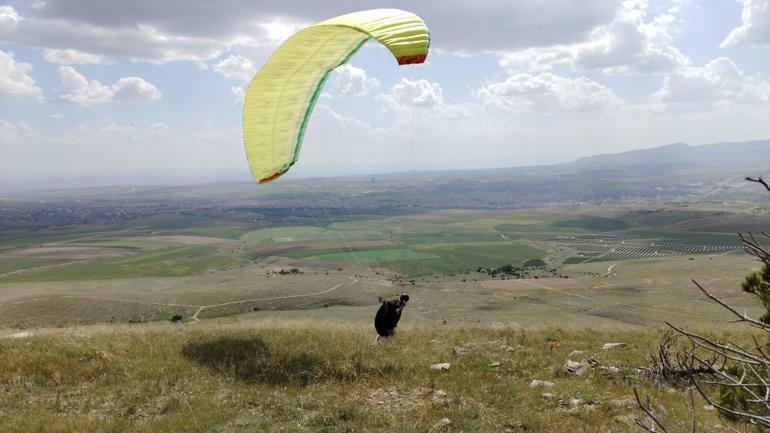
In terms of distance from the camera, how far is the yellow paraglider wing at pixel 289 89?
39.9 feet

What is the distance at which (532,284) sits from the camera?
220ft

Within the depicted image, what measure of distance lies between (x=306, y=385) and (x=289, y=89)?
26.5 feet

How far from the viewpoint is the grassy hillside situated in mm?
8547

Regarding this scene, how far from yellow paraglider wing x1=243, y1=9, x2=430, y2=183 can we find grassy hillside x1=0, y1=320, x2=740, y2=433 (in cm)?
536

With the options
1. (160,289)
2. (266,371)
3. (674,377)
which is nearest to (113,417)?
(266,371)

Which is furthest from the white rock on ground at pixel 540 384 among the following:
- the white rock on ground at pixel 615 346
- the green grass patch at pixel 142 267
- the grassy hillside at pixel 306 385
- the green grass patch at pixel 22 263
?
the green grass patch at pixel 22 263

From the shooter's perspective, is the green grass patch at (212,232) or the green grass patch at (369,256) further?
the green grass patch at (212,232)

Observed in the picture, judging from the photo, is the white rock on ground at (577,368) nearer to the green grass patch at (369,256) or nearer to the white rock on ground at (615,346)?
the white rock on ground at (615,346)

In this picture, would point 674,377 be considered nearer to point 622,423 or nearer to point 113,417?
point 622,423

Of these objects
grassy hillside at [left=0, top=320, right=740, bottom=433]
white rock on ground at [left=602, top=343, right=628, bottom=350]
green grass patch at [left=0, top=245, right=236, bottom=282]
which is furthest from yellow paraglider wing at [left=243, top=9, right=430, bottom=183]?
green grass patch at [left=0, top=245, right=236, bottom=282]

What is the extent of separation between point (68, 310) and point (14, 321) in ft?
15.7

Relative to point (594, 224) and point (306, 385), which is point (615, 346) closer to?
point (306, 385)

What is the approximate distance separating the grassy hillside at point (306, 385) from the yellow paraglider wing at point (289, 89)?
17.6 feet

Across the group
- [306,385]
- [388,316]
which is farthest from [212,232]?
[306,385]
